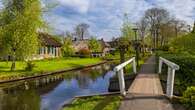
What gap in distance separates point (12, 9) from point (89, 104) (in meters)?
23.2

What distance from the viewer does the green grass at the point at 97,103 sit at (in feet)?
41.6

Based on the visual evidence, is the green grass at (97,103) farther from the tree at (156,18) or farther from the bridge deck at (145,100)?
the tree at (156,18)

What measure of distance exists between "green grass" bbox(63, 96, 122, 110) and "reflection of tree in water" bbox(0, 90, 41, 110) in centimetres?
300

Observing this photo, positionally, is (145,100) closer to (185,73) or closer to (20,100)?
(185,73)

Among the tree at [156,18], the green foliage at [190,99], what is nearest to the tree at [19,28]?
the green foliage at [190,99]

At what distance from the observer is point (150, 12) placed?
287ft

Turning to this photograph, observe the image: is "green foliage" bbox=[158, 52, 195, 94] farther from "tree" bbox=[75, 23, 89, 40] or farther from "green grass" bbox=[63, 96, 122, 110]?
"tree" bbox=[75, 23, 89, 40]

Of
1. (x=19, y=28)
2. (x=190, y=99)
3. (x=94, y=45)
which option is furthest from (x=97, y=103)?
(x=94, y=45)

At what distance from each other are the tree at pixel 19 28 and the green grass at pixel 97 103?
19805mm

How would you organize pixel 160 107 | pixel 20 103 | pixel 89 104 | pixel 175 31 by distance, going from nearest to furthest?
pixel 160 107, pixel 89 104, pixel 20 103, pixel 175 31

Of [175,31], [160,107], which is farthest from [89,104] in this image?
[175,31]

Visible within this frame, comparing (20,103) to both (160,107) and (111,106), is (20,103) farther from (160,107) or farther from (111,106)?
(160,107)

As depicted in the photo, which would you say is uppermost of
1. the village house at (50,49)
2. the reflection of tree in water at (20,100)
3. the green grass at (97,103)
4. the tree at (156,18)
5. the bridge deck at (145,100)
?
the tree at (156,18)

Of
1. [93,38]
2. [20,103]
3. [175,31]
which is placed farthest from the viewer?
[93,38]
